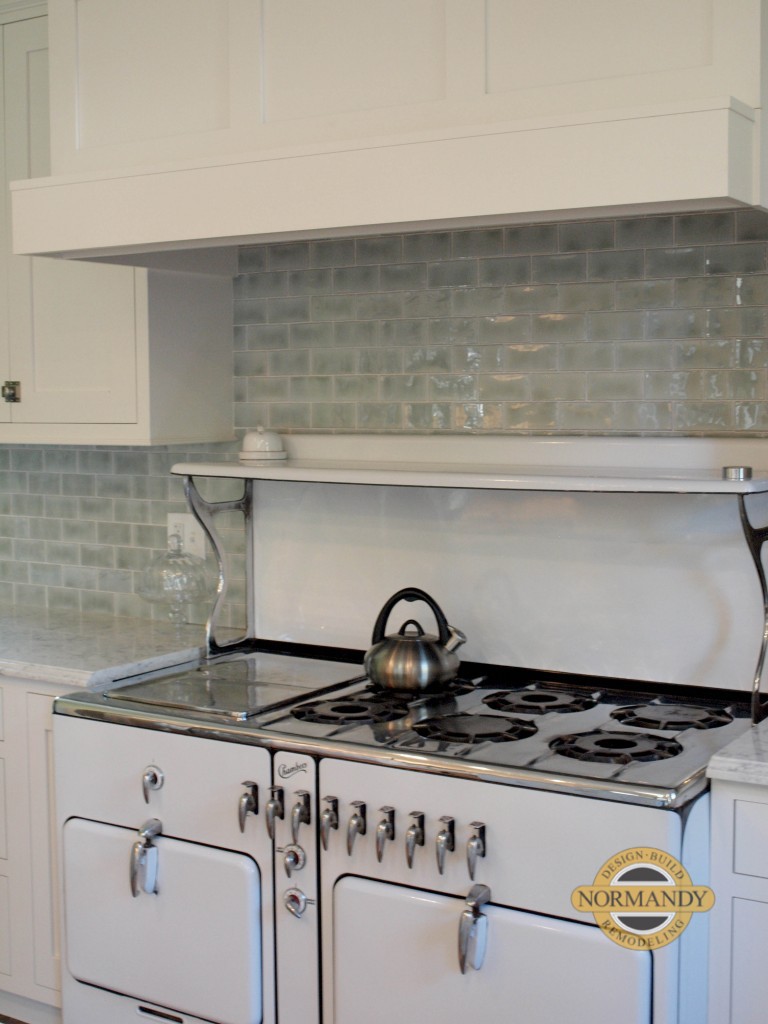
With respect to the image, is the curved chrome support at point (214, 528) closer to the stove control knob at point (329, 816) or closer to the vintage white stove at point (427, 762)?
the vintage white stove at point (427, 762)

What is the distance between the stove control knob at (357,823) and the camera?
217 cm

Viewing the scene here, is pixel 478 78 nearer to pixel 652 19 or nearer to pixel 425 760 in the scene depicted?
pixel 652 19

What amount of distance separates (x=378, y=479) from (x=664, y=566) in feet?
2.00

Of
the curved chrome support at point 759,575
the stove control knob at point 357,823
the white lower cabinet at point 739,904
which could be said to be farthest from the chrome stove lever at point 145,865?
the curved chrome support at point 759,575

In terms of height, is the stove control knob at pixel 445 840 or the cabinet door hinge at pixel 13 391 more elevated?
the cabinet door hinge at pixel 13 391

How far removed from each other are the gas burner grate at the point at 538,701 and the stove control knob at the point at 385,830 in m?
0.42

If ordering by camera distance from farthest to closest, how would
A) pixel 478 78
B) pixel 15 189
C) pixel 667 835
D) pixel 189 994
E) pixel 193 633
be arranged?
pixel 193 633, pixel 15 189, pixel 189 994, pixel 478 78, pixel 667 835

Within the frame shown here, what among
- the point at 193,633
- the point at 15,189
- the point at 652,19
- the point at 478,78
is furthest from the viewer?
the point at 193,633

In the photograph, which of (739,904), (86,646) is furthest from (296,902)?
Answer: (86,646)

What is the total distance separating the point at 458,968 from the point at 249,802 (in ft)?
1.60

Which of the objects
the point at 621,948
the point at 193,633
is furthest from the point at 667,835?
the point at 193,633

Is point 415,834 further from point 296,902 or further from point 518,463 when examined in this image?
point 518,463

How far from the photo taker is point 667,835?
6.25 ft

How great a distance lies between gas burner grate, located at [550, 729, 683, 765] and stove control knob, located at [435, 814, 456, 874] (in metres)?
0.22
